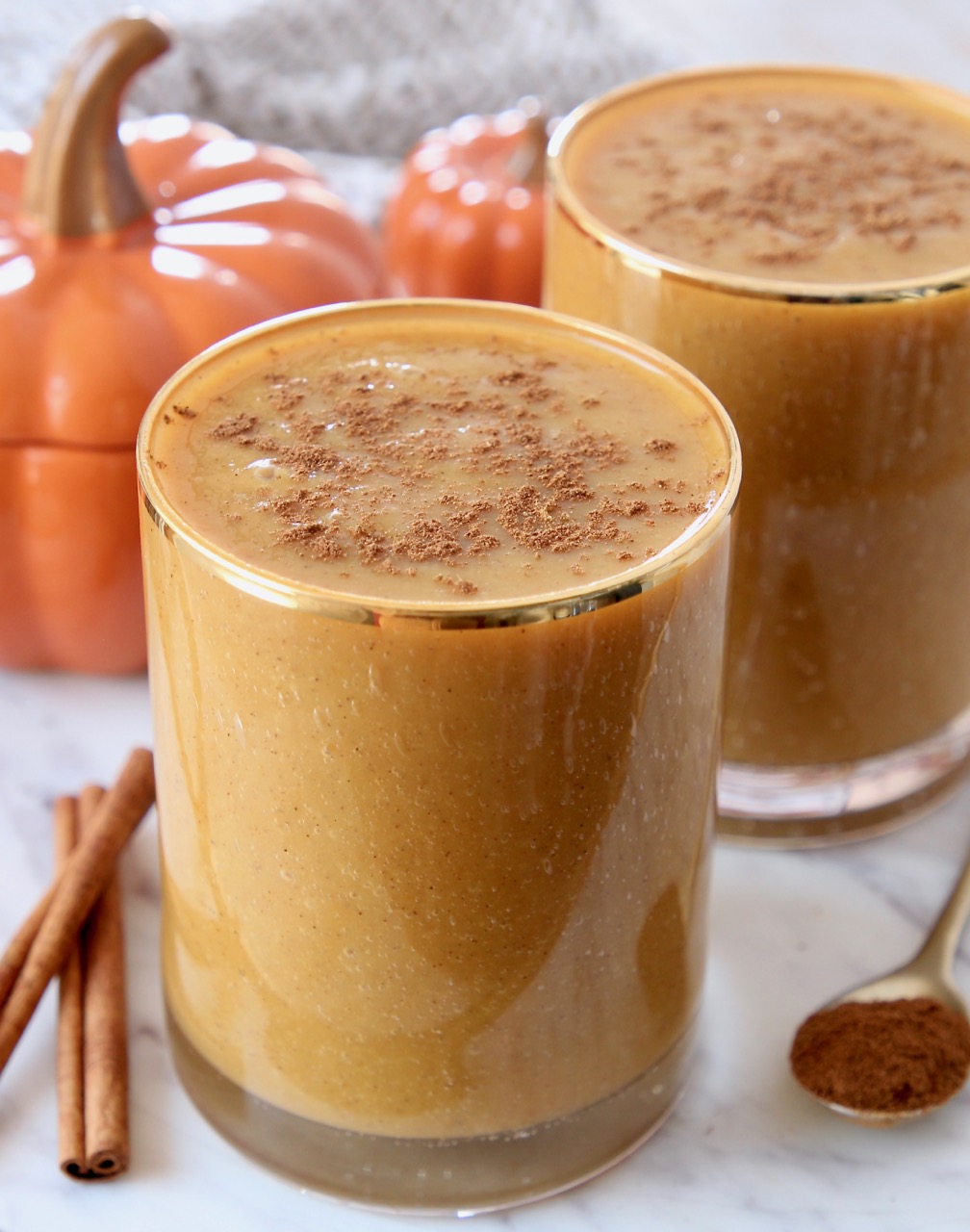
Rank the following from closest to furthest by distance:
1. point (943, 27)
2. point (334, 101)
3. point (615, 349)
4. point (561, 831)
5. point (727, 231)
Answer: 1. point (561, 831)
2. point (615, 349)
3. point (727, 231)
4. point (334, 101)
5. point (943, 27)

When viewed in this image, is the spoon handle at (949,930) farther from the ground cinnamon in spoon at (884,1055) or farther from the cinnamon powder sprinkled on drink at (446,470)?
the cinnamon powder sprinkled on drink at (446,470)

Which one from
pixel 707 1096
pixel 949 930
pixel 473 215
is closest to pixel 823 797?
pixel 949 930

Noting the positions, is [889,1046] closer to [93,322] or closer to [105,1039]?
[105,1039]

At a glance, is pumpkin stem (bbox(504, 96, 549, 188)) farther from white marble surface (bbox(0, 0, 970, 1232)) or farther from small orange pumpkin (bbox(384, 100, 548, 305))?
white marble surface (bbox(0, 0, 970, 1232))

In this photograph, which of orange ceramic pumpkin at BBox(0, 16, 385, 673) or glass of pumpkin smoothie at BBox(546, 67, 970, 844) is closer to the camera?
glass of pumpkin smoothie at BBox(546, 67, 970, 844)

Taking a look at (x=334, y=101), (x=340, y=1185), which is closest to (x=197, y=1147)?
(x=340, y=1185)

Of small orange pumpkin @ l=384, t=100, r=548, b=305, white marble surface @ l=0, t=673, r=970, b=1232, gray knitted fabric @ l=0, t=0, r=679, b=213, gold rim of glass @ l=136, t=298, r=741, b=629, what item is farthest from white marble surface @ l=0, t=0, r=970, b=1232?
gray knitted fabric @ l=0, t=0, r=679, b=213

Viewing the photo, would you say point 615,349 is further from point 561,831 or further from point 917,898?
point 917,898
